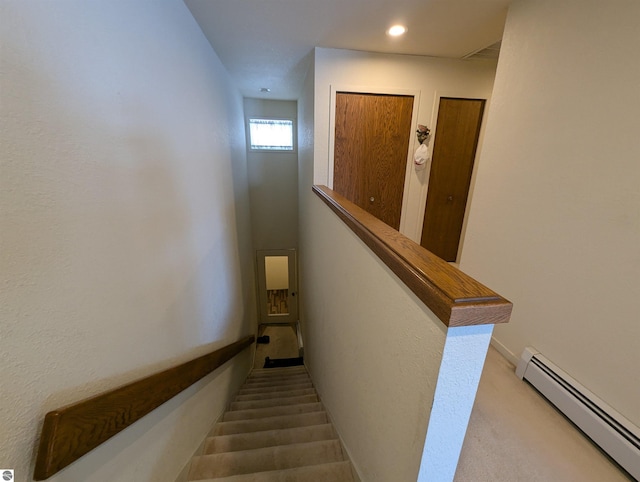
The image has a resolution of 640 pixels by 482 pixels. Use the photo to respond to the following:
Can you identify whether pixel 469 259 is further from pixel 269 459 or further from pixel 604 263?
pixel 269 459

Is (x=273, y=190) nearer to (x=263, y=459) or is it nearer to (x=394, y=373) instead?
(x=263, y=459)

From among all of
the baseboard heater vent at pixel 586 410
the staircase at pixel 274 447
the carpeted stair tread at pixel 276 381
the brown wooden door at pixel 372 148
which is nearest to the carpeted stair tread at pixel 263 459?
the staircase at pixel 274 447

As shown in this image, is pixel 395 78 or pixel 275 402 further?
pixel 395 78

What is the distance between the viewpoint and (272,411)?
1916 millimetres

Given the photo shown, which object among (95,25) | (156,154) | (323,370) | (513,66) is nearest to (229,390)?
(323,370)

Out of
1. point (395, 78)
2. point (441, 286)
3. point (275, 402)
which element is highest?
point (395, 78)

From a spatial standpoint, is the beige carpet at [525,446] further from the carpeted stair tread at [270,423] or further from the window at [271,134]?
the window at [271,134]

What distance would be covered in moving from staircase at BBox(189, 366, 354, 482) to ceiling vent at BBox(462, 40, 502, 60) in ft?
10.7

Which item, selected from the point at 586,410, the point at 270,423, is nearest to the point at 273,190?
the point at 270,423

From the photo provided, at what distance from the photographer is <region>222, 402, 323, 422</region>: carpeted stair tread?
1.90 meters

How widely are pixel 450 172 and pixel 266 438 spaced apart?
288cm

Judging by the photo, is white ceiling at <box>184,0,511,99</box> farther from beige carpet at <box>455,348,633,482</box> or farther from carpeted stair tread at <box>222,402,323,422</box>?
carpeted stair tread at <box>222,402,323,422</box>

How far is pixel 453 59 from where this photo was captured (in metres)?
2.39

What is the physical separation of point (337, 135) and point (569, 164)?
5.77 ft
